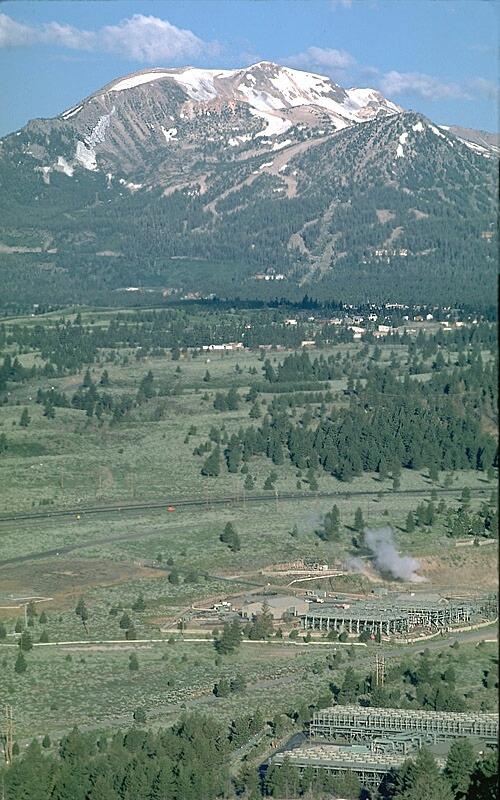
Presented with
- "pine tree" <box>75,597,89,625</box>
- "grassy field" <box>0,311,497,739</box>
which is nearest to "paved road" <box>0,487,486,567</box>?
"grassy field" <box>0,311,497,739</box>

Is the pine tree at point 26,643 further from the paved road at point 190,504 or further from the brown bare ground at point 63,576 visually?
the paved road at point 190,504

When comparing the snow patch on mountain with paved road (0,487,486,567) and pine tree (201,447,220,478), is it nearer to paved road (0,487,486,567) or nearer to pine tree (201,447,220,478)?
pine tree (201,447,220,478)

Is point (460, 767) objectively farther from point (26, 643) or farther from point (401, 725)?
point (26, 643)

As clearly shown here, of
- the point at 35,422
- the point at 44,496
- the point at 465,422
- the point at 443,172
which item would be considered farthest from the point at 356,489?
the point at 443,172

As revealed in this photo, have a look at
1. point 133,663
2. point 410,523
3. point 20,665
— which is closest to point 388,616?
point 133,663

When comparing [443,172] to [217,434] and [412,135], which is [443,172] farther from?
[217,434]

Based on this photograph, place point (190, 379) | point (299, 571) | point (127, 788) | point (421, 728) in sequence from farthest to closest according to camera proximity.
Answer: point (190, 379) < point (299, 571) < point (421, 728) < point (127, 788)
